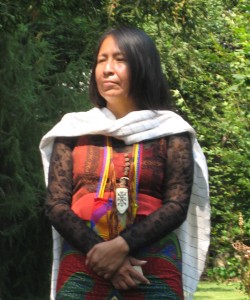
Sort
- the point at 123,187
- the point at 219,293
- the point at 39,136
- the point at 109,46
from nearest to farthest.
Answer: the point at 123,187
the point at 109,46
the point at 39,136
the point at 219,293

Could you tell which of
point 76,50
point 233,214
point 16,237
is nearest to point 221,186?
point 233,214

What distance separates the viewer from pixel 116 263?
3.75 m

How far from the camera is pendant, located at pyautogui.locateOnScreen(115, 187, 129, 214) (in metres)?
3.82

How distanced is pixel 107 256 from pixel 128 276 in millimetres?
109

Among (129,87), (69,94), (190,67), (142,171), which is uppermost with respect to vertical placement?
(129,87)

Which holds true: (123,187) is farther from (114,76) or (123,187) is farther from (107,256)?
(114,76)

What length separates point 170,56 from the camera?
2000 cm

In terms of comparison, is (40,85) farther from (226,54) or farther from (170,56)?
(170,56)

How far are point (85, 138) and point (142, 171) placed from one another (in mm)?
273

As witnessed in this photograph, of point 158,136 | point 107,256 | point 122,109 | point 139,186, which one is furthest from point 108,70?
point 107,256

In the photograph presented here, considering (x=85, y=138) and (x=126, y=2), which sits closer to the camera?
(x=85, y=138)

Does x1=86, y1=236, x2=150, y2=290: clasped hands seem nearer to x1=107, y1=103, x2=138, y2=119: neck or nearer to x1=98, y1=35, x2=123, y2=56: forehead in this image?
x1=107, y1=103, x2=138, y2=119: neck

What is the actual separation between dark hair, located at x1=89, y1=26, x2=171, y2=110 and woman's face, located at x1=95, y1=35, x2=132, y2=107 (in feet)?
0.07

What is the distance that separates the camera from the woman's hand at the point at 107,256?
12.3ft
